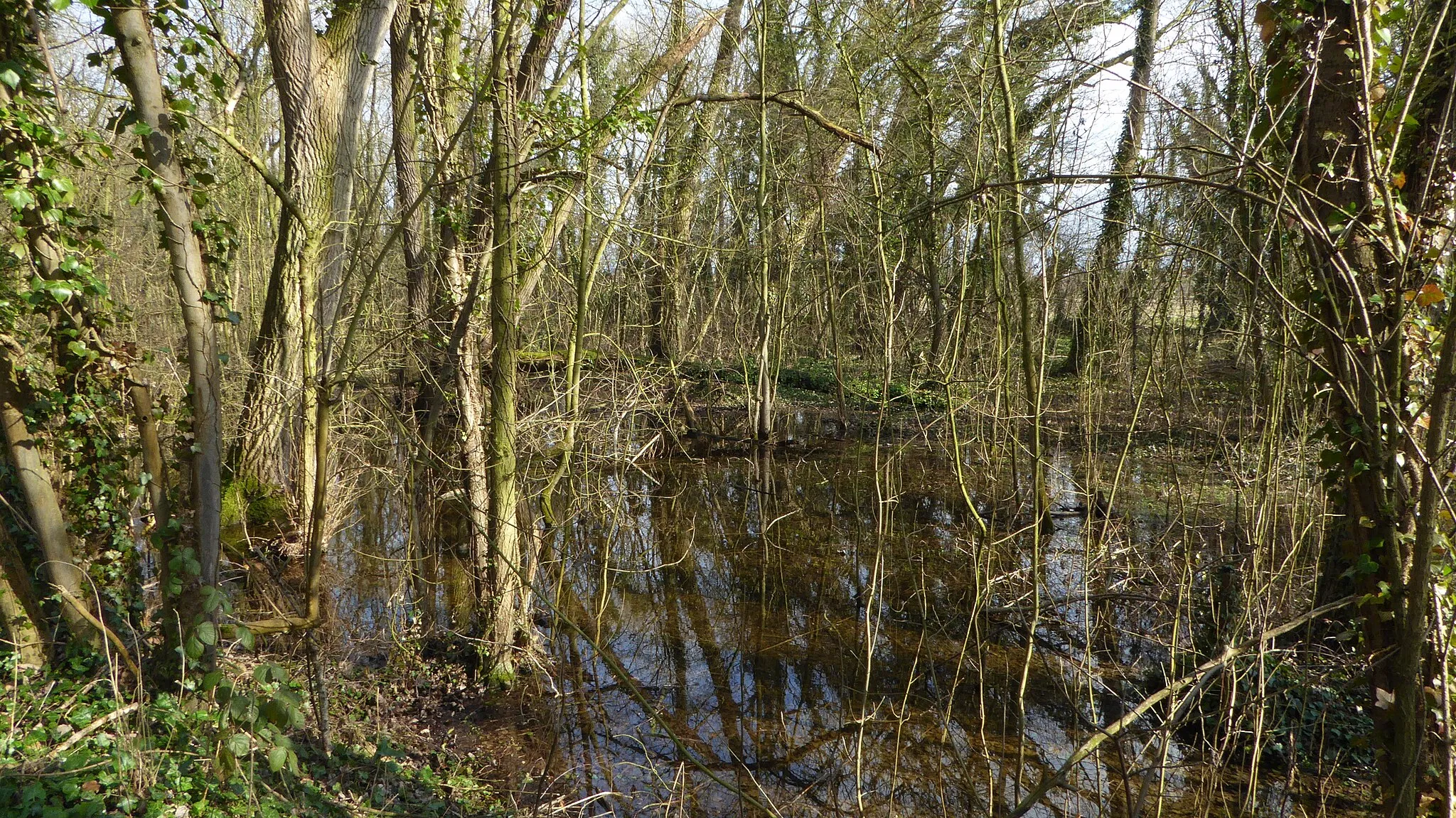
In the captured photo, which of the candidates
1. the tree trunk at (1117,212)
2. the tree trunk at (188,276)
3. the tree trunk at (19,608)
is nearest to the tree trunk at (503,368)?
the tree trunk at (188,276)

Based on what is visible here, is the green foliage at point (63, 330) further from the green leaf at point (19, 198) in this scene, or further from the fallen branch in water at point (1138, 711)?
the fallen branch in water at point (1138, 711)

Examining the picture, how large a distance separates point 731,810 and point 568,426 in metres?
2.56

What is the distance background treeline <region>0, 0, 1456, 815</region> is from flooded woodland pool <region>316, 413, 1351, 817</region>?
A: 530mm

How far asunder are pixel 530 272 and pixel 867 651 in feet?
11.7

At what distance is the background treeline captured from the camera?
2.95m

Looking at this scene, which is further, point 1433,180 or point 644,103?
point 644,103

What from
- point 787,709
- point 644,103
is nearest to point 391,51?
point 644,103

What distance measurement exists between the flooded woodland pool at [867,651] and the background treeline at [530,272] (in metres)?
A: 0.53

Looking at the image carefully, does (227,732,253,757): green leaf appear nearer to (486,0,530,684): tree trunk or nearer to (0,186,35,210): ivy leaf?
(486,0,530,684): tree trunk

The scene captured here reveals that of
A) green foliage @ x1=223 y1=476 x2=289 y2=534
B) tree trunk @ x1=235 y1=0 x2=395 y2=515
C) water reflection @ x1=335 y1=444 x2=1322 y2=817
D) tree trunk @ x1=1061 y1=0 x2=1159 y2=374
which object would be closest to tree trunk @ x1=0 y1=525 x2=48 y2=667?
water reflection @ x1=335 y1=444 x2=1322 y2=817

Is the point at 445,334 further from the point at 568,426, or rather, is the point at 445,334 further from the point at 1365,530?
the point at 1365,530

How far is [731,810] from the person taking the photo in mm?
4262

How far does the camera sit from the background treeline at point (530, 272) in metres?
2.95

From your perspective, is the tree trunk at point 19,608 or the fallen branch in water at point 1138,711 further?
the tree trunk at point 19,608
